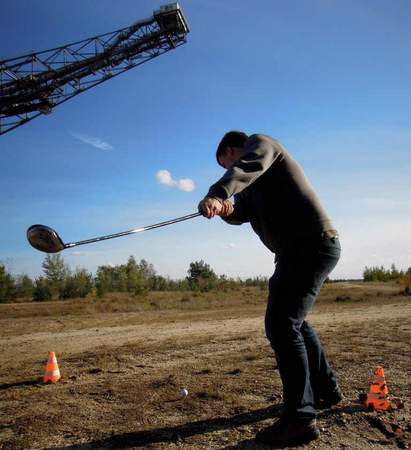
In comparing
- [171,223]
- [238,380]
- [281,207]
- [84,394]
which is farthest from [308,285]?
[84,394]

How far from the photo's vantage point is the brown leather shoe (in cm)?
222

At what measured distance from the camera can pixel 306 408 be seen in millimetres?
2346

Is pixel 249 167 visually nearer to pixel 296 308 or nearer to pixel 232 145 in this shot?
pixel 232 145

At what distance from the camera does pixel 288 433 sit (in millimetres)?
2232

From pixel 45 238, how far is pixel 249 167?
1.83m

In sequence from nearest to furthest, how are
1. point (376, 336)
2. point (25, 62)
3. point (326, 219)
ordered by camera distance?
point (326, 219) → point (376, 336) → point (25, 62)

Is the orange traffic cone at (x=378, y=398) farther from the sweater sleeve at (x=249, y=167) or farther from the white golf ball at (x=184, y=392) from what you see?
the sweater sleeve at (x=249, y=167)

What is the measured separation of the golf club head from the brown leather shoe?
6.88ft

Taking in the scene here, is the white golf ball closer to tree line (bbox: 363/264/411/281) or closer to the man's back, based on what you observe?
the man's back

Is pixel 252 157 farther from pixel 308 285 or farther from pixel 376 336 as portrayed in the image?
pixel 376 336

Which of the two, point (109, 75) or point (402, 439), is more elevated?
point (109, 75)

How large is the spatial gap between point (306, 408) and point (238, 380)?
142 centimetres

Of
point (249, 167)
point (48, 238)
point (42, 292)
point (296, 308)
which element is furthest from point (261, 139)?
point (42, 292)

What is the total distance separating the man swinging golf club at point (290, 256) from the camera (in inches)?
89.7
